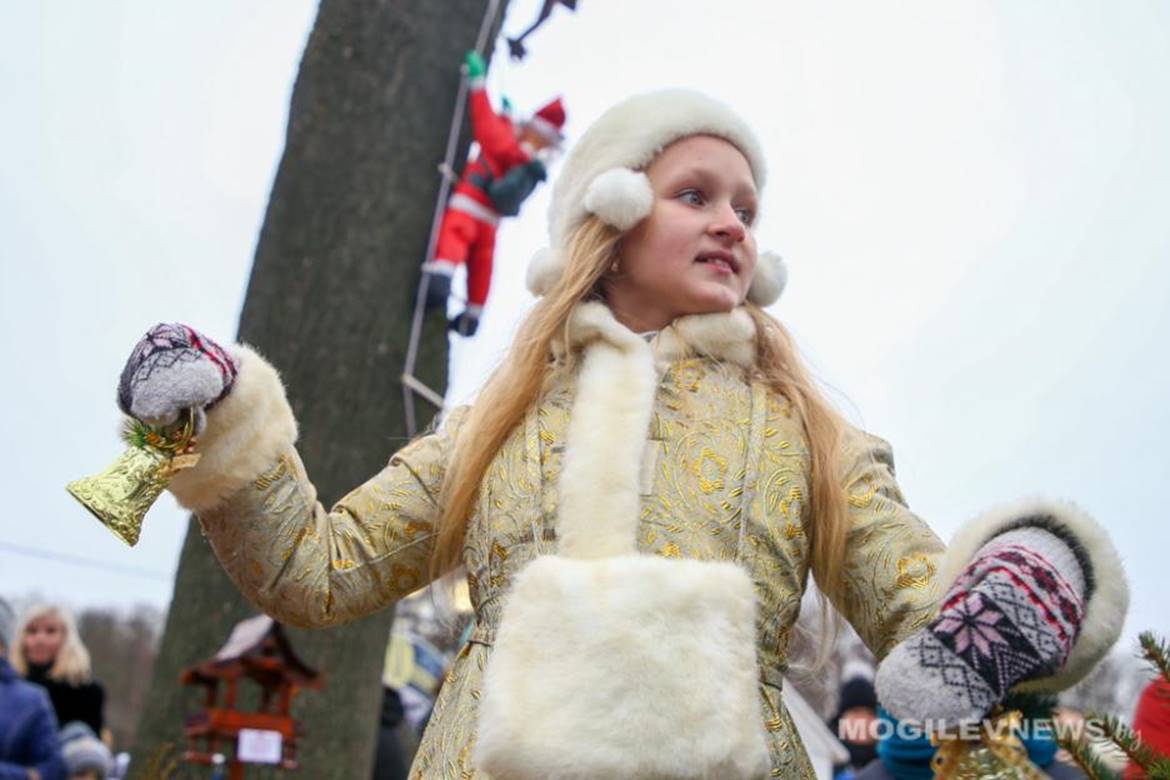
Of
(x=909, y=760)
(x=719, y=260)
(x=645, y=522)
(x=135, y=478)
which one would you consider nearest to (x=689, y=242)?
(x=719, y=260)

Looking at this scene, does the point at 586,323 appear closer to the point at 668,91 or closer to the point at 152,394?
the point at 668,91

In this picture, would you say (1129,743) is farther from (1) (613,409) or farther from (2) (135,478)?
(2) (135,478)

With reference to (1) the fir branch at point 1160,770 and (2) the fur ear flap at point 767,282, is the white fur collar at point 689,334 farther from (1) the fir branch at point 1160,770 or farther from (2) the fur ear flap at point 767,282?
(1) the fir branch at point 1160,770

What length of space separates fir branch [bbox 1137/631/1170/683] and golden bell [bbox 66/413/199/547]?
1164 mm

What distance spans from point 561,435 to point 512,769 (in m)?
0.55

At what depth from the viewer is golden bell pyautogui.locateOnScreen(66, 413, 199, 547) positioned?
1.60 m

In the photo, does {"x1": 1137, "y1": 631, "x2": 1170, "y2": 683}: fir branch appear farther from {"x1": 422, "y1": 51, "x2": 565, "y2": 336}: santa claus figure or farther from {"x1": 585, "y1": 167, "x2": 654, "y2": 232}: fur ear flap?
{"x1": 422, "y1": 51, "x2": 565, "y2": 336}: santa claus figure

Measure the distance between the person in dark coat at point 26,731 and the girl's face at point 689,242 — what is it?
3031mm

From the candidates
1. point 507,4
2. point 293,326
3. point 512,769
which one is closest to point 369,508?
point 512,769

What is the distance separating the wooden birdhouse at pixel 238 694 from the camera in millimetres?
4023

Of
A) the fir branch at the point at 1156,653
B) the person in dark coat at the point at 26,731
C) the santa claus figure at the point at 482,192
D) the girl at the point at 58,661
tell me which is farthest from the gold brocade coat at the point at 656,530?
the girl at the point at 58,661

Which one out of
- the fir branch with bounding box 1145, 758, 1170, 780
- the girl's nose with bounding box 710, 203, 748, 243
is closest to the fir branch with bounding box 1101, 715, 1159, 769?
the fir branch with bounding box 1145, 758, 1170, 780

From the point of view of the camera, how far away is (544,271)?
225cm

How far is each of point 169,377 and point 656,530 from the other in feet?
2.19
